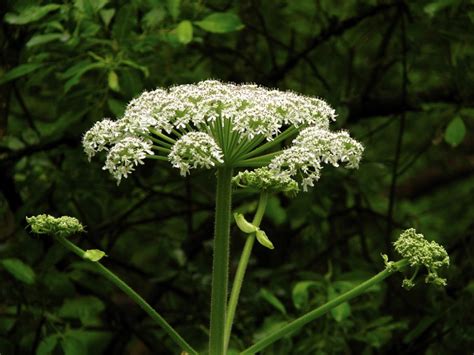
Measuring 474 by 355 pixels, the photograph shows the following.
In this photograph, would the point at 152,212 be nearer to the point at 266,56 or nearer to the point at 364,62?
the point at 266,56

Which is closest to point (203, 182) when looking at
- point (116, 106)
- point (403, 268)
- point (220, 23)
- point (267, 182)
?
point (116, 106)

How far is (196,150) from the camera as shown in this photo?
2328mm

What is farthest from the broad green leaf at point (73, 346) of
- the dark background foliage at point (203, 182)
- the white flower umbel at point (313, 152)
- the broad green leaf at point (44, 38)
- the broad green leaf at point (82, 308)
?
the white flower umbel at point (313, 152)

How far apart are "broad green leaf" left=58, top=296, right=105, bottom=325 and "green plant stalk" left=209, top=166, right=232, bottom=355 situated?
1699mm

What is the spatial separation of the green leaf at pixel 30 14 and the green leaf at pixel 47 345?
4.82ft

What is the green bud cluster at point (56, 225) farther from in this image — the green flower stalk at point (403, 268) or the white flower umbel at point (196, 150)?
the green flower stalk at point (403, 268)

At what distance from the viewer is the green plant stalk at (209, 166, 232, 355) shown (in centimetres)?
256

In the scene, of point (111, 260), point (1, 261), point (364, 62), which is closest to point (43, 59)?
point (1, 261)

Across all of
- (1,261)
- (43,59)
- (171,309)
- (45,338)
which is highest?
(43,59)

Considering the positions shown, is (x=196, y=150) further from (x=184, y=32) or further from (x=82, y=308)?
(x=82, y=308)

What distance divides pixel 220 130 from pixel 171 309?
112 inches

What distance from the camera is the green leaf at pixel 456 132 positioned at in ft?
13.8

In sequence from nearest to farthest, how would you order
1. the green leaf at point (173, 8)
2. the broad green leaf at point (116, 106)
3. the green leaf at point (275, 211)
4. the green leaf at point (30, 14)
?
the green leaf at point (30, 14), the green leaf at point (173, 8), the broad green leaf at point (116, 106), the green leaf at point (275, 211)

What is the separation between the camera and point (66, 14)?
3947 millimetres
